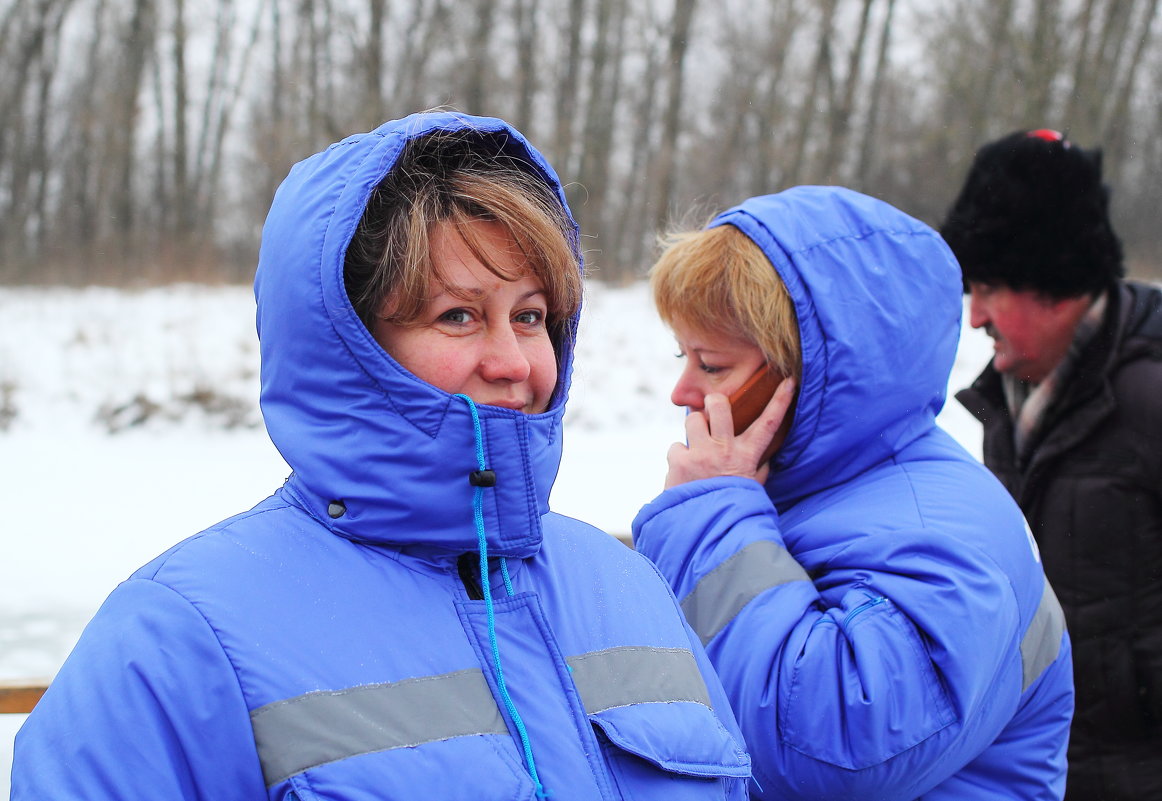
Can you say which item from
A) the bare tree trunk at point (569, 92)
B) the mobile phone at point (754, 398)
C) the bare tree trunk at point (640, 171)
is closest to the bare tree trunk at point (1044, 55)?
the bare tree trunk at point (640, 171)

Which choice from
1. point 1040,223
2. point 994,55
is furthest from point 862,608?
point 994,55

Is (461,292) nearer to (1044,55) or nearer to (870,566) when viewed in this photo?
(870,566)

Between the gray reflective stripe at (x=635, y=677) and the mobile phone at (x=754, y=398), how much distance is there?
0.64 meters

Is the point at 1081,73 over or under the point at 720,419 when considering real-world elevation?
over

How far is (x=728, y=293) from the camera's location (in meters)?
2.02

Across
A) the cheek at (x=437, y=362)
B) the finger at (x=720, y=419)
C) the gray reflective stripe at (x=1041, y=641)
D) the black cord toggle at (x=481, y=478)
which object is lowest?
the gray reflective stripe at (x=1041, y=641)

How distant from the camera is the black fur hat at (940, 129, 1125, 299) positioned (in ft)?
9.32

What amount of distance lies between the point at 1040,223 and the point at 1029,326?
31 centimetres

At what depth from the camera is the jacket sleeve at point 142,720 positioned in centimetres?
105

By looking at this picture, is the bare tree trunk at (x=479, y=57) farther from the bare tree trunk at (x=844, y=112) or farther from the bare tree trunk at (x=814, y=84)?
the bare tree trunk at (x=844, y=112)

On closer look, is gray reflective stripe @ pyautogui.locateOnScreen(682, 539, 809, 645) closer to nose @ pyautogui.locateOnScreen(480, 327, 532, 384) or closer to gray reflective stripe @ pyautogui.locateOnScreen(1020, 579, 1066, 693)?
gray reflective stripe @ pyautogui.locateOnScreen(1020, 579, 1066, 693)

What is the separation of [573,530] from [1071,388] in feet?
5.84

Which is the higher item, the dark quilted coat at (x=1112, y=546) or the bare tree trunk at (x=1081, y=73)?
the bare tree trunk at (x=1081, y=73)

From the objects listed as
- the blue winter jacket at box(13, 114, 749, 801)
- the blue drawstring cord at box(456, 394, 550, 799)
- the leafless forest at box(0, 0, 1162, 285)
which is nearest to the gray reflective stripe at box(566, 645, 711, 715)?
the blue winter jacket at box(13, 114, 749, 801)
